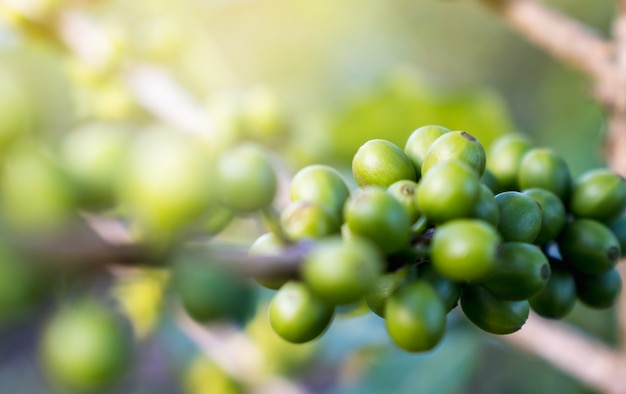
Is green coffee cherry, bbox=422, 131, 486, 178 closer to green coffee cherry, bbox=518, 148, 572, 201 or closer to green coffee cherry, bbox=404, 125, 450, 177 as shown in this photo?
green coffee cherry, bbox=404, 125, 450, 177

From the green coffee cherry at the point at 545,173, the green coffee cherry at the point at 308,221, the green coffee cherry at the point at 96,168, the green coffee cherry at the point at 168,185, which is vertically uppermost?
the green coffee cherry at the point at 168,185

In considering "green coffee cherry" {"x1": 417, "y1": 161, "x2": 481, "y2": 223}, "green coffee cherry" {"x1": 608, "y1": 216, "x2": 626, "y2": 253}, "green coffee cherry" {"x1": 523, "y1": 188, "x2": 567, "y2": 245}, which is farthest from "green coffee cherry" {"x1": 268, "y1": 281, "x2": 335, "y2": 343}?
"green coffee cherry" {"x1": 608, "y1": 216, "x2": 626, "y2": 253}

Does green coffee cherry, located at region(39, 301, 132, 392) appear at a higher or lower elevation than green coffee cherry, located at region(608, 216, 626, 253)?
lower

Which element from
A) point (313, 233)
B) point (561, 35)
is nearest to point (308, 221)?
point (313, 233)

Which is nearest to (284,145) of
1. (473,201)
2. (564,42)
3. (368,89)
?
(368,89)

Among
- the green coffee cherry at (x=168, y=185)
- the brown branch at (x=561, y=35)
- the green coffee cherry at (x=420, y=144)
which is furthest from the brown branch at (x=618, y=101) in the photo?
the green coffee cherry at (x=168, y=185)

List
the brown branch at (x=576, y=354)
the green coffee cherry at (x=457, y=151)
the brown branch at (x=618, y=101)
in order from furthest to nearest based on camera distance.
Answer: the brown branch at (x=576, y=354), the brown branch at (x=618, y=101), the green coffee cherry at (x=457, y=151)

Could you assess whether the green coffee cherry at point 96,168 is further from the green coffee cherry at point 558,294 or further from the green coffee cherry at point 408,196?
the green coffee cherry at point 558,294
